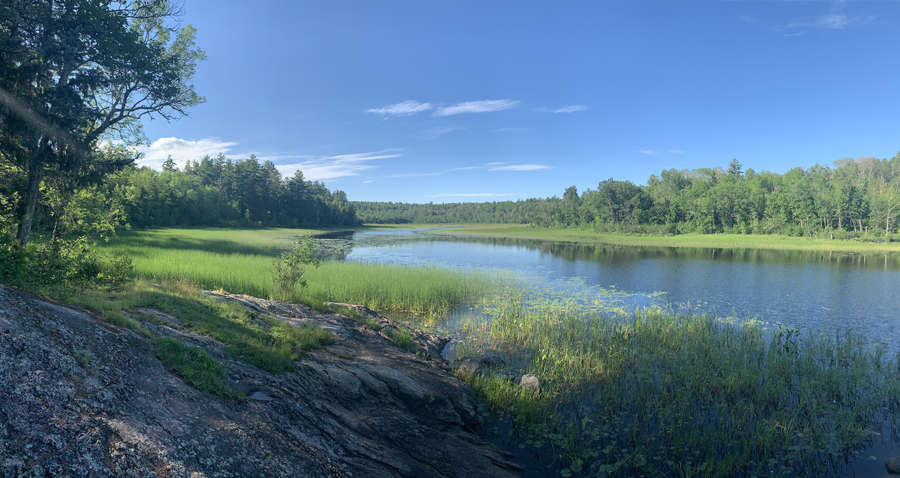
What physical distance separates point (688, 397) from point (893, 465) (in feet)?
10.8

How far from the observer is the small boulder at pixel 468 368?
420 inches

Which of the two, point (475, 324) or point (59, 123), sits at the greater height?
point (59, 123)

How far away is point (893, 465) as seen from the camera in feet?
23.0

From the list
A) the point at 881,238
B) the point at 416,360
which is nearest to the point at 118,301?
the point at 416,360

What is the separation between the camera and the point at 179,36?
2173cm

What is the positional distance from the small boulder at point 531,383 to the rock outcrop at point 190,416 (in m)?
1.90

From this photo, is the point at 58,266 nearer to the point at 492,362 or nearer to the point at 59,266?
the point at 59,266

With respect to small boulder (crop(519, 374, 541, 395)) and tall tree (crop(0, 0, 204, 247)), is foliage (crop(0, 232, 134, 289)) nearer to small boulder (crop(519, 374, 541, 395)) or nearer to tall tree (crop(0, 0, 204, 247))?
tall tree (crop(0, 0, 204, 247))

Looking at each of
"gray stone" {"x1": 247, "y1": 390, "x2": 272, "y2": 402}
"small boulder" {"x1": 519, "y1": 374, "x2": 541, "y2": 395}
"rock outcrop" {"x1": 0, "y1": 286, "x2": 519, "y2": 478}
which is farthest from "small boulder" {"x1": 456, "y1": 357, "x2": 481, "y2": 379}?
"gray stone" {"x1": 247, "y1": 390, "x2": 272, "y2": 402}

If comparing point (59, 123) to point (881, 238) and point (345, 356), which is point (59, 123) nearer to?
point (345, 356)

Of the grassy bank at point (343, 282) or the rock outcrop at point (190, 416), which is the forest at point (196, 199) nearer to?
the grassy bank at point (343, 282)

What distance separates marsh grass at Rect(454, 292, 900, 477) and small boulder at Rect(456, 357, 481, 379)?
322mm

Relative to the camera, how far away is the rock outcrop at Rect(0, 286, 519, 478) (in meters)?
3.30

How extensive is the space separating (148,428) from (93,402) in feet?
1.92
